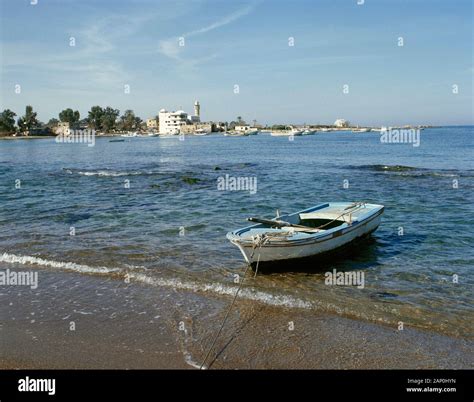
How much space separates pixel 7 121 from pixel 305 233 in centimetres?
20289

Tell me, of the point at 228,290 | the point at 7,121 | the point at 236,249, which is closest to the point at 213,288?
the point at 228,290

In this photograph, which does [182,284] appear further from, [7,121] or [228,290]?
[7,121]

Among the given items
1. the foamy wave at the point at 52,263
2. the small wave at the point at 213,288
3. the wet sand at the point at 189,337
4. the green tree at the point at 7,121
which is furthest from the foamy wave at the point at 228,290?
the green tree at the point at 7,121

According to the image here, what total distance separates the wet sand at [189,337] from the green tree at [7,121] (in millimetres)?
201364

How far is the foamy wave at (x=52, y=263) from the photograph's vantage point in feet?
44.2

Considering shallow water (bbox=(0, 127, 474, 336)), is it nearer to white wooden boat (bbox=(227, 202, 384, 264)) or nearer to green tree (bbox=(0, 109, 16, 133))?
white wooden boat (bbox=(227, 202, 384, 264))

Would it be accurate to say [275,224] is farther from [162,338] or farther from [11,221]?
[11,221]

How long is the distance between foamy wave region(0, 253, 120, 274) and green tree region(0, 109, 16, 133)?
19721cm

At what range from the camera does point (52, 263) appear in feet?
46.6

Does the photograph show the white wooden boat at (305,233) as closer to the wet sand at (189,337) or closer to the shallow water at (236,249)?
the shallow water at (236,249)

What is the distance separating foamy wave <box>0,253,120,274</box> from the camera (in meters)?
Result: 13.5

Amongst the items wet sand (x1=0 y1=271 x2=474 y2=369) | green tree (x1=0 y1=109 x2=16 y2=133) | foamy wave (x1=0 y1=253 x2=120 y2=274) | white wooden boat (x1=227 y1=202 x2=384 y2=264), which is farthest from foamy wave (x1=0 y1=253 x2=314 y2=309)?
green tree (x1=0 y1=109 x2=16 y2=133)
